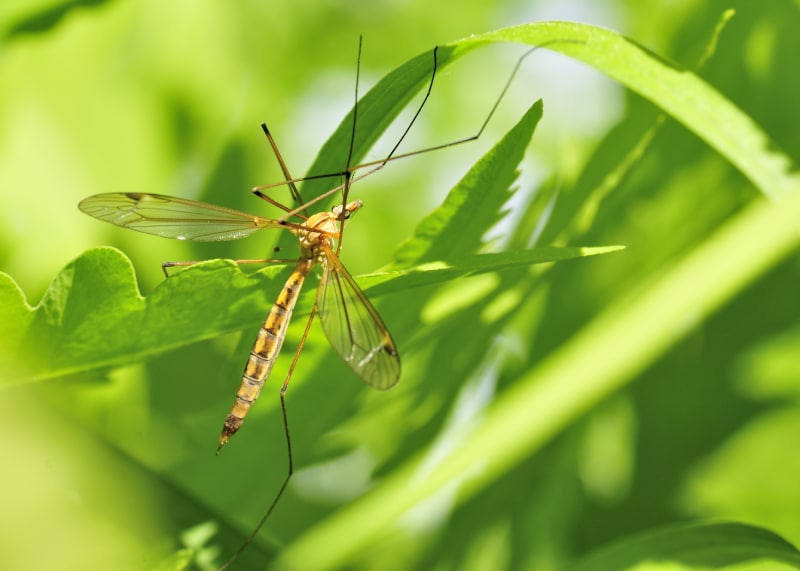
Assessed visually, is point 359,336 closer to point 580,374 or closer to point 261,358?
point 261,358

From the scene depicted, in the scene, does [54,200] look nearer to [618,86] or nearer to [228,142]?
[228,142]

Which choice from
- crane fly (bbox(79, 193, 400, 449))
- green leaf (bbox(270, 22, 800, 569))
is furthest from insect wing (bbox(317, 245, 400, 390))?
green leaf (bbox(270, 22, 800, 569))

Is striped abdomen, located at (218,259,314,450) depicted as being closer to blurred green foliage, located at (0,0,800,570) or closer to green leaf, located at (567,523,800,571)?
blurred green foliage, located at (0,0,800,570)

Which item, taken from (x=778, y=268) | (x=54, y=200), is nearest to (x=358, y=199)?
(x=54, y=200)

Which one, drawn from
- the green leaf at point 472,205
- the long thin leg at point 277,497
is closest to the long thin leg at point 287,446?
the long thin leg at point 277,497

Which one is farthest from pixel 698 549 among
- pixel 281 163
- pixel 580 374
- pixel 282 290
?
pixel 281 163
